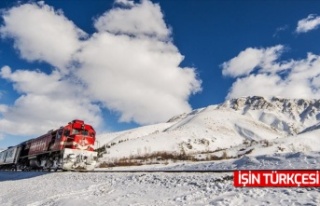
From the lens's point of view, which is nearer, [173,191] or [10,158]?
[173,191]

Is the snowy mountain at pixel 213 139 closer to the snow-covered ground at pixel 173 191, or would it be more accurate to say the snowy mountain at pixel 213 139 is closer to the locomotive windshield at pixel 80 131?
the locomotive windshield at pixel 80 131

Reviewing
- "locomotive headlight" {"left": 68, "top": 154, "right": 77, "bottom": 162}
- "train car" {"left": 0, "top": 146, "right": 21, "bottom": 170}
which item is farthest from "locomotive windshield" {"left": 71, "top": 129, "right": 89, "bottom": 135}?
"train car" {"left": 0, "top": 146, "right": 21, "bottom": 170}

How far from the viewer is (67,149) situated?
85.3 feet

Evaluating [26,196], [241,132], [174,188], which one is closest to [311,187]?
[174,188]

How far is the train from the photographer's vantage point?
85.8 feet

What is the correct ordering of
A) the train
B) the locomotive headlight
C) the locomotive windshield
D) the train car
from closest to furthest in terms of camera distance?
the locomotive headlight, the train, the locomotive windshield, the train car

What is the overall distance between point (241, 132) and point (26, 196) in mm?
93068

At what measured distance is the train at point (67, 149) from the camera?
26141 mm

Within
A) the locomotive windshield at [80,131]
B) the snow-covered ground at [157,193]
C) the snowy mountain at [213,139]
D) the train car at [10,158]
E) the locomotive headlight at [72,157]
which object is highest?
the snowy mountain at [213,139]

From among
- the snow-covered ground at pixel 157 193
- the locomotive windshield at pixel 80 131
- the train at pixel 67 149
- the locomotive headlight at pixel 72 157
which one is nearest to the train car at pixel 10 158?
the train at pixel 67 149

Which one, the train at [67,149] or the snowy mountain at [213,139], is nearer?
the train at [67,149]

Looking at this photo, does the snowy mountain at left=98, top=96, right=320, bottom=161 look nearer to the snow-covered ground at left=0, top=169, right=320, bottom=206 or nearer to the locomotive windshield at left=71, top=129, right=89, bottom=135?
the locomotive windshield at left=71, top=129, right=89, bottom=135

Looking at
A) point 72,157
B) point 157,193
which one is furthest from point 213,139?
point 157,193

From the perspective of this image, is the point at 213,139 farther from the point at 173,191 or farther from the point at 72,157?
the point at 173,191
